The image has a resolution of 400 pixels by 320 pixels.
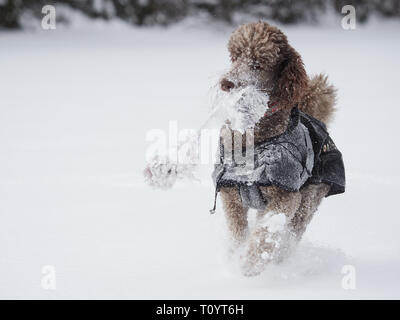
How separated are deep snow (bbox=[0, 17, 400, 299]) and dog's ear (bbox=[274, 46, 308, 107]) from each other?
1.21ft

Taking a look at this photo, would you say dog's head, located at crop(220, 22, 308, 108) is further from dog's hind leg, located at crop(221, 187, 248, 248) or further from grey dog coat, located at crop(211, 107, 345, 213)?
dog's hind leg, located at crop(221, 187, 248, 248)

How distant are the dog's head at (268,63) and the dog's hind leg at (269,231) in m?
0.47

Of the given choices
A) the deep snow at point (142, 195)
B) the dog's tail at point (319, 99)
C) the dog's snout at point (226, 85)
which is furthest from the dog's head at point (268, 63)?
the dog's tail at point (319, 99)

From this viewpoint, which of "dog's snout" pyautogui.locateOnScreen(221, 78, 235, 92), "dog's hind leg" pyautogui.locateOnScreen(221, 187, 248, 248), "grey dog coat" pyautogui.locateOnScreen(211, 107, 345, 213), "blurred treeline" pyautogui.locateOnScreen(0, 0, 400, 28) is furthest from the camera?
"blurred treeline" pyautogui.locateOnScreen(0, 0, 400, 28)

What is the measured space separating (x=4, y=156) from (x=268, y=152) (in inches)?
147

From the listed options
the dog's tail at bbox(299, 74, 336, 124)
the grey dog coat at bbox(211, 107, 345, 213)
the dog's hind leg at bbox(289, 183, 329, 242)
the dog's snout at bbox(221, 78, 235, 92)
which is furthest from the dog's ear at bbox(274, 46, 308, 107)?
the dog's hind leg at bbox(289, 183, 329, 242)

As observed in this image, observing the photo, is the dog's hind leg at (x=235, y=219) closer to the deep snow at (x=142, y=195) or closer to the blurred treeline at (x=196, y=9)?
the deep snow at (x=142, y=195)

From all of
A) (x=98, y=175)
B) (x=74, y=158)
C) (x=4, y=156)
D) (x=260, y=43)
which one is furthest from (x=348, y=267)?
(x=4, y=156)

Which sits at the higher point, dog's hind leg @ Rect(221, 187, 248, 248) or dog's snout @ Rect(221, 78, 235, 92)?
dog's snout @ Rect(221, 78, 235, 92)

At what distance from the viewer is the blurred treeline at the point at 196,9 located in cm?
1305

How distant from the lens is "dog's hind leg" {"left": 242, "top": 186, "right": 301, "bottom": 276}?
307cm

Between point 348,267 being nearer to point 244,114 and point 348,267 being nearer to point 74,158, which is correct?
point 244,114

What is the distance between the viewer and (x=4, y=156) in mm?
5953

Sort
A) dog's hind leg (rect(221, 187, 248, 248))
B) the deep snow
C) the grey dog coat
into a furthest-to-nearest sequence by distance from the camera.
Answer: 1. dog's hind leg (rect(221, 187, 248, 248))
2. the deep snow
3. the grey dog coat
